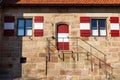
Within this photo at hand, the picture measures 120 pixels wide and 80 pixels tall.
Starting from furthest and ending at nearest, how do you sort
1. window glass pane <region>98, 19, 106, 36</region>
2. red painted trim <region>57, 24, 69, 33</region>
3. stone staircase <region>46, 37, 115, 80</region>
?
red painted trim <region>57, 24, 69, 33</region> < window glass pane <region>98, 19, 106, 36</region> < stone staircase <region>46, 37, 115, 80</region>

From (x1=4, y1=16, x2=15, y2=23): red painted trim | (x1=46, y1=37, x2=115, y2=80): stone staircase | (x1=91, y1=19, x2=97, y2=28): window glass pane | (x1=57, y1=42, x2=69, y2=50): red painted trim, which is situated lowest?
(x1=46, y1=37, x2=115, y2=80): stone staircase

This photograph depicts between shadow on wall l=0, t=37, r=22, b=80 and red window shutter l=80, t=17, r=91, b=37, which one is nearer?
shadow on wall l=0, t=37, r=22, b=80

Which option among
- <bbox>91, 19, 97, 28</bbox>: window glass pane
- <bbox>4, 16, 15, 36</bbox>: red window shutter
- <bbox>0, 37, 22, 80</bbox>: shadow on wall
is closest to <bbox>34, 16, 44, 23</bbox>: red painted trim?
<bbox>4, 16, 15, 36</bbox>: red window shutter

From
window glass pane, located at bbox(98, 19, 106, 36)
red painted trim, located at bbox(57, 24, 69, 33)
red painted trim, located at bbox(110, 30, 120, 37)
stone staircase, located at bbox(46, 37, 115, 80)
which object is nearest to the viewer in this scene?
stone staircase, located at bbox(46, 37, 115, 80)

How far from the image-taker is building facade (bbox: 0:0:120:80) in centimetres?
2084

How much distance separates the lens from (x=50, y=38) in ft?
70.5

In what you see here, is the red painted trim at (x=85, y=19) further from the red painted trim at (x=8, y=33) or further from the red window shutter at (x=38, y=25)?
the red painted trim at (x=8, y=33)

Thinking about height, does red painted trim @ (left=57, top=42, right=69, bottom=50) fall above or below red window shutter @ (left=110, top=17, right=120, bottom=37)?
below

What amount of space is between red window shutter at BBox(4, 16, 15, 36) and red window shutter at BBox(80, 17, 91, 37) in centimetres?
437

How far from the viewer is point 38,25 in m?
21.7

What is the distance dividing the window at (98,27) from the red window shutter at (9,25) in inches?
201

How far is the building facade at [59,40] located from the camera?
2084cm

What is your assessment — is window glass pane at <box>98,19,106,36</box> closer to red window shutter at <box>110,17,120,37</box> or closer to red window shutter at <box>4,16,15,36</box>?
red window shutter at <box>110,17,120,37</box>

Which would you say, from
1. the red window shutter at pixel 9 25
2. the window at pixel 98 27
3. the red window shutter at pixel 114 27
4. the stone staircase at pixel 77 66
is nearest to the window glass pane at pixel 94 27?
the window at pixel 98 27
